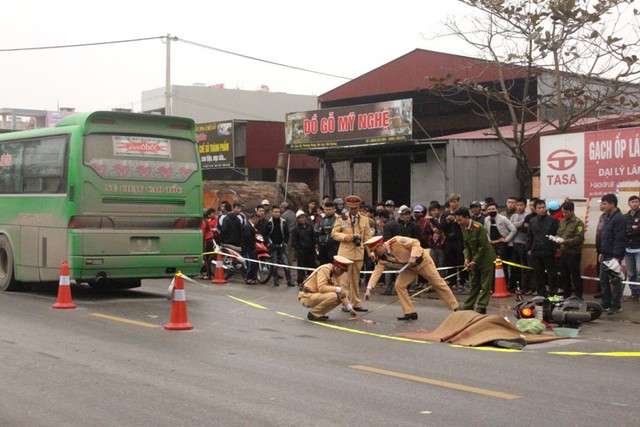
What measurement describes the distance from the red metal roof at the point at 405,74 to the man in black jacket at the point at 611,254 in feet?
58.7

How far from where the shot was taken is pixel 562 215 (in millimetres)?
16734

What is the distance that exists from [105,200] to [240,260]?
5772mm

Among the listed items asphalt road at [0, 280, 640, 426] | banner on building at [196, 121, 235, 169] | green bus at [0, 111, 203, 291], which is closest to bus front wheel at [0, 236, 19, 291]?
green bus at [0, 111, 203, 291]

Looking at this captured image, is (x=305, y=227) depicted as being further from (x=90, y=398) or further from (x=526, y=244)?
(x=90, y=398)

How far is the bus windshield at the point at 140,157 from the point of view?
15.4 meters

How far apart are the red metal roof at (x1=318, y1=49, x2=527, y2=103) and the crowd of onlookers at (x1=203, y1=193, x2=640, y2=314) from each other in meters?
13.3

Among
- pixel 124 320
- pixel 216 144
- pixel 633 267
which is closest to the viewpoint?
pixel 124 320

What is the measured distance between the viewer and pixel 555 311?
39.8ft

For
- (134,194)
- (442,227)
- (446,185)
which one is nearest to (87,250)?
(134,194)

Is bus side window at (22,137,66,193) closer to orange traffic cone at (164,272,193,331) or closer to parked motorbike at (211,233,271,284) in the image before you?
orange traffic cone at (164,272,193,331)

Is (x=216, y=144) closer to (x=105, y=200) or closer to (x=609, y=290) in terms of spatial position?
(x=105, y=200)

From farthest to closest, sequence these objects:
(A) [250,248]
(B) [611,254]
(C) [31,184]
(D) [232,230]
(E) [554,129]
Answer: (E) [554,129] < (D) [232,230] < (A) [250,248] < (C) [31,184] < (B) [611,254]

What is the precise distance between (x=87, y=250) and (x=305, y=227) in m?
5.60

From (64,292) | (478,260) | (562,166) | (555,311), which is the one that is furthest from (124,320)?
(562,166)
